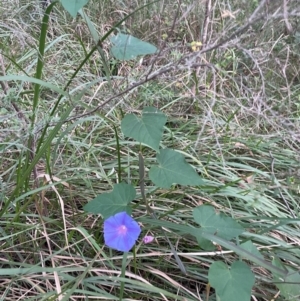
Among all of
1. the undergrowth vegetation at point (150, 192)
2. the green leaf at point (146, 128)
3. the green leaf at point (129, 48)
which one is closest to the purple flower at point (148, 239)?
the undergrowth vegetation at point (150, 192)

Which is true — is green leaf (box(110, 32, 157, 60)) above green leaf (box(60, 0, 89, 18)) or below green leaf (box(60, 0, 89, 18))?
below

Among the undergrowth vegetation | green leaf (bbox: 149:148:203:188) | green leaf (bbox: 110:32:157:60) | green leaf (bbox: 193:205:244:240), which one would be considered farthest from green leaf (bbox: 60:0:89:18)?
green leaf (bbox: 193:205:244:240)

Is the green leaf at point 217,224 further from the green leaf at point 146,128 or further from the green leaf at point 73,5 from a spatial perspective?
the green leaf at point 73,5

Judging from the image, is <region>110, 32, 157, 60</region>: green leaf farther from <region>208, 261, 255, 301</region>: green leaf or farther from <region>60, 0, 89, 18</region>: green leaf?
<region>208, 261, 255, 301</region>: green leaf

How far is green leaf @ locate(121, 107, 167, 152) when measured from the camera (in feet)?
2.20

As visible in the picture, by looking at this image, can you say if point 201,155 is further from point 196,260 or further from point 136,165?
point 196,260

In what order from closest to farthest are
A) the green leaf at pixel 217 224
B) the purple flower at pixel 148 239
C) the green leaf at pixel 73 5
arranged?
the green leaf at pixel 73 5 < the green leaf at pixel 217 224 < the purple flower at pixel 148 239

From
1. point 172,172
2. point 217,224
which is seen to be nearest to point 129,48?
point 172,172

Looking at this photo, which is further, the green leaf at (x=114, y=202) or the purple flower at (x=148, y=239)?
the purple flower at (x=148, y=239)

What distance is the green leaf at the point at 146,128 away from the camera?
26.4 inches

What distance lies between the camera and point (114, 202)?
0.75 metres

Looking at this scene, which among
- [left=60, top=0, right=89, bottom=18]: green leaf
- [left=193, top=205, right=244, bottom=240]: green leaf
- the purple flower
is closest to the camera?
[left=60, top=0, right=89, bottom=18]: green leaf

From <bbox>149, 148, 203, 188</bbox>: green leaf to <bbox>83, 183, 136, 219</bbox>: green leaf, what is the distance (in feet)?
0.20

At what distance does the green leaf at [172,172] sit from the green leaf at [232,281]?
16 cm
